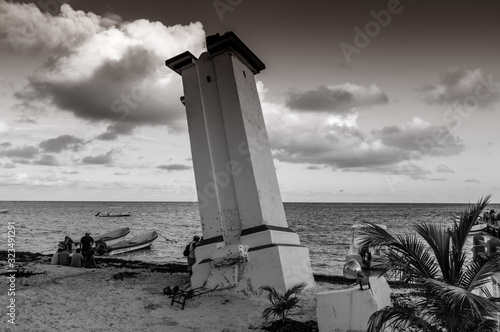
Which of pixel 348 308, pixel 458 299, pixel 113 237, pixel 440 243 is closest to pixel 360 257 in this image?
pixel 348 308

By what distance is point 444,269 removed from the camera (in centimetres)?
523

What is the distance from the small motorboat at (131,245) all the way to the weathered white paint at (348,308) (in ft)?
70.6

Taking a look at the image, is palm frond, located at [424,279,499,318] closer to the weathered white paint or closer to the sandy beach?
the weathered white paint

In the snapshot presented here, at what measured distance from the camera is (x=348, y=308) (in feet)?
23.5

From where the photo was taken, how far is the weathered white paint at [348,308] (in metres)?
7.04

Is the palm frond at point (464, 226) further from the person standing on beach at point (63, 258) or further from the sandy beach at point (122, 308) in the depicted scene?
the person standing on beach at point (63, 258)

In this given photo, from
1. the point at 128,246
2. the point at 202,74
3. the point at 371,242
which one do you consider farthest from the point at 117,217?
the point at 371,242

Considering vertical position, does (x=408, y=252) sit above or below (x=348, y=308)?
above

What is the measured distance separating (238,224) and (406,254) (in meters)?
6.02

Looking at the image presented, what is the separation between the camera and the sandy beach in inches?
316

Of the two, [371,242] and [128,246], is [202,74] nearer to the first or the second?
[371,242]

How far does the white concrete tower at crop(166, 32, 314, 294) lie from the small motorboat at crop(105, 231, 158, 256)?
17.4m

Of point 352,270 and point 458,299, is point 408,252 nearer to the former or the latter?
point 458,299

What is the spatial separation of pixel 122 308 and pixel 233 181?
4536 millimetres
